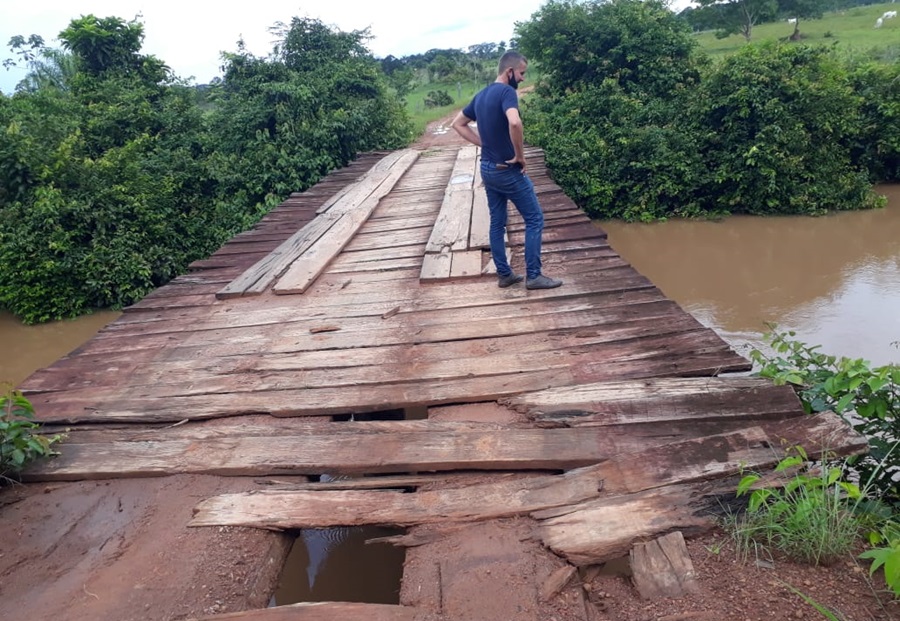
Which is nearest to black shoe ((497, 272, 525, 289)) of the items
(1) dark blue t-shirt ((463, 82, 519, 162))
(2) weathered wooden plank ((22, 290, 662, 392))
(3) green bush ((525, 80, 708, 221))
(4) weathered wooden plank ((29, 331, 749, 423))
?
(2) weathered wooden plank ((22, 290, 662, 392))

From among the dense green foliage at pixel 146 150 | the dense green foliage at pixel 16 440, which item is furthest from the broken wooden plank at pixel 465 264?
the dense green foliage at pixel 146 150

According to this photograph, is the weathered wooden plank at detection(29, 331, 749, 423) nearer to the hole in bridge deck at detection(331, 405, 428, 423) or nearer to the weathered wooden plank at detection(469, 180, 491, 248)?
the hole in bridge deck at detection(331, 405, 428, 423)

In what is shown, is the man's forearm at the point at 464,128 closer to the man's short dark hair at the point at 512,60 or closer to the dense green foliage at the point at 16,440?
the man's short dark hair at the point at 512,60

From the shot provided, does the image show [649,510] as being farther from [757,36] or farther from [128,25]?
[757,36]

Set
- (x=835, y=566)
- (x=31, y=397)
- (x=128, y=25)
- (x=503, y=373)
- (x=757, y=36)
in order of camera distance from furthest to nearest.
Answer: (x=757, y=36) < (x=128, y=25) < (x=31, y=397) < (x=503, y=373) < (x=835, y=566)

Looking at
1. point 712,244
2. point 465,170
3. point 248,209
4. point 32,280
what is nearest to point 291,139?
point 248,209

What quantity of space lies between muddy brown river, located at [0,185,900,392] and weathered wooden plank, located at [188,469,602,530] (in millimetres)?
4264

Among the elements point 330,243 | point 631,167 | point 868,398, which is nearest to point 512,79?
point 330,243

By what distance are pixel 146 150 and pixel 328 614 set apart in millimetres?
11519

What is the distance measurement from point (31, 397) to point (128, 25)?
40.1 ft

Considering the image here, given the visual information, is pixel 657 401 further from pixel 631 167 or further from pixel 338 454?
pixel 631 167

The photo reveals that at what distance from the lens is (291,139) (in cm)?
1092

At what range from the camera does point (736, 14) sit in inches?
1008

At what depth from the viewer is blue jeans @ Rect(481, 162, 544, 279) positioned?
12.9 ft
